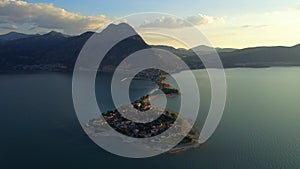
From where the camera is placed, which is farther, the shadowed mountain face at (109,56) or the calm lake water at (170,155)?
the shadowed mountain face at (109,56)

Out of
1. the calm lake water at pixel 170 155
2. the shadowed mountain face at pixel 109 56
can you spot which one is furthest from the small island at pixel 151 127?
the shadowed mountain face at pixel 109 56

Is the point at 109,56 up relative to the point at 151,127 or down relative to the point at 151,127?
up

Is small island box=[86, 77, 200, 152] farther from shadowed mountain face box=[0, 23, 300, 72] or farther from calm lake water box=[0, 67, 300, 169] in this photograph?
shadowed mountain face box=[0, 23, 300, 72]

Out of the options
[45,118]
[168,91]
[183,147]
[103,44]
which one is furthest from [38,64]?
[183,147]

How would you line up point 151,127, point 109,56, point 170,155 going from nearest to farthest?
1. point 170,155
2. point 151,127
3. point 109,56

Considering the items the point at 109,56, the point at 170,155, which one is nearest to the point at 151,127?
the point at 170,155

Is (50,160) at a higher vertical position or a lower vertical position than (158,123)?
lower

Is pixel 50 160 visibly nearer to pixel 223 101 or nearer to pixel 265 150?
pixel 265 150

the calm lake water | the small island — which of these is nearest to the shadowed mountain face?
the calm lake water

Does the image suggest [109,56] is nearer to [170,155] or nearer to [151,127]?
[151,127]

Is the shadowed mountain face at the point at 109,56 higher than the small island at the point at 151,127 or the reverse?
higher

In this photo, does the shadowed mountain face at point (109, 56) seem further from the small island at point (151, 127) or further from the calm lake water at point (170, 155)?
the small island at point (151, 127)
